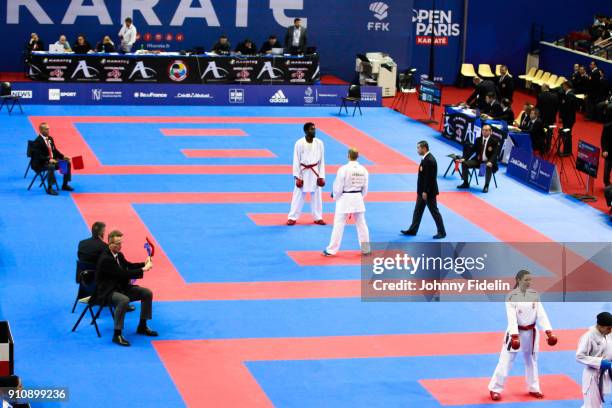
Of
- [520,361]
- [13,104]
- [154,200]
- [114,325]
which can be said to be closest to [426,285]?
[520,361]

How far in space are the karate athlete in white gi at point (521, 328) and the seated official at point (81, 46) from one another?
27025 mm

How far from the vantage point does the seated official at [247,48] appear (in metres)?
40.2

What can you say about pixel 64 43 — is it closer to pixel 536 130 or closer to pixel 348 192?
pixel 536 130

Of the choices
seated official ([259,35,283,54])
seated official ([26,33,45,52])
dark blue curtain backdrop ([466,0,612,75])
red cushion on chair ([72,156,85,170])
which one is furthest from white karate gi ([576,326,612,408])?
dark blue curtain backdrop ([466,0,612,75])

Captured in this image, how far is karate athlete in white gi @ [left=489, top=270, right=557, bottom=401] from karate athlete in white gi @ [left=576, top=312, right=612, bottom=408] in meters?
0.59

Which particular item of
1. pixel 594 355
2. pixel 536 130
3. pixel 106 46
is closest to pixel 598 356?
pixel 594 355

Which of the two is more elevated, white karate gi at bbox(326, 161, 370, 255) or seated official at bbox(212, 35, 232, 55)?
seated official at bbox(212, 35, 232, 55)

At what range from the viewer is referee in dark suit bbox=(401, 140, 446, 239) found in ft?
71.7

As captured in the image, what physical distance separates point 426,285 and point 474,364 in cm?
348

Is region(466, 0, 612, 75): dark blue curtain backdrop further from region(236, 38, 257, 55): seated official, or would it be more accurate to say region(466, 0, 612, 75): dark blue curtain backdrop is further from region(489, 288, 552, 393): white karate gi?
region(489, 288, 552, 393): white karate gi

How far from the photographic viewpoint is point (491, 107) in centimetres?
3241

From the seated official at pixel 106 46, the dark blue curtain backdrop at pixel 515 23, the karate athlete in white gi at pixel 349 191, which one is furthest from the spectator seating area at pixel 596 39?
the karate athlete in white gi at pixel 349 191

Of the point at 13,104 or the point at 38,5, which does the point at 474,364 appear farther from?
the point at 38,5

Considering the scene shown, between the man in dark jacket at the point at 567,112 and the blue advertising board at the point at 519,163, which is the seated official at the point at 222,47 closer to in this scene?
the man in dark jacket at the point at 567,112
